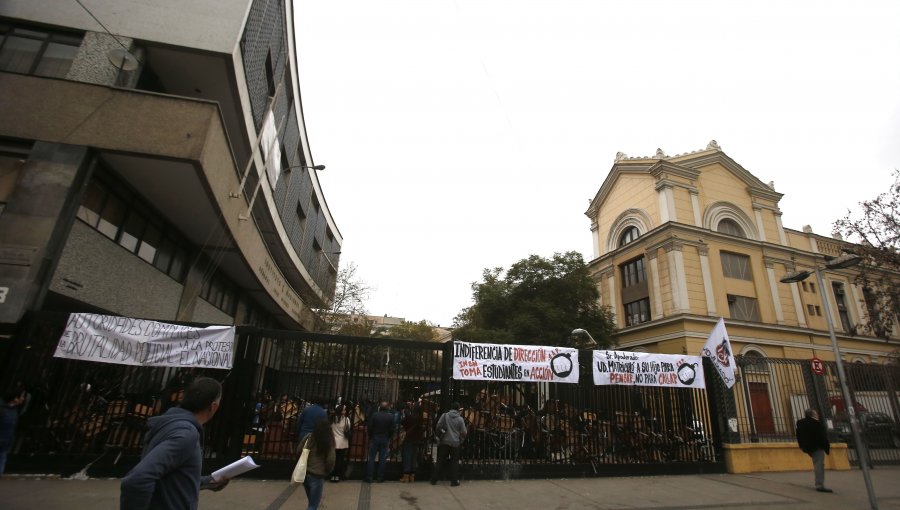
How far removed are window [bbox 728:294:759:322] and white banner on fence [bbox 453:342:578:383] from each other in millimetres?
22534

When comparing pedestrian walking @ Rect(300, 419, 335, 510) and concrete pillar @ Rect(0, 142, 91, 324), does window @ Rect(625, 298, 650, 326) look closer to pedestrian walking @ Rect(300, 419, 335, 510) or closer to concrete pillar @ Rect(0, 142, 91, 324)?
pedestrian walking @ Rect(300, 419, 335, 510)

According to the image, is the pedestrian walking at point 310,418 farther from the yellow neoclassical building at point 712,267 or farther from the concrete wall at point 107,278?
the yellow neoclassical building at point 712,267

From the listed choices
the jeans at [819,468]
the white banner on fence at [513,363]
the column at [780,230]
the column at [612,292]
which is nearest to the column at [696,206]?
the column at [612,292]

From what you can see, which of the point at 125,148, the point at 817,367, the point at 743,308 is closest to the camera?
the point at 125,148

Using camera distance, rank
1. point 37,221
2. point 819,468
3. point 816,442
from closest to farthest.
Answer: point 37,221 → point 819,468 → point 816,442

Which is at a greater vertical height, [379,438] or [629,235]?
[629,235]

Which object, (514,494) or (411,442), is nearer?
(514,494)

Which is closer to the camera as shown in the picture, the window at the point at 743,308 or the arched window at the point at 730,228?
the window at the point at 743,308

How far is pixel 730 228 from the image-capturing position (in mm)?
30891

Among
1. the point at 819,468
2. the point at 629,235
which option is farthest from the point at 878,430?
the point at 629,235

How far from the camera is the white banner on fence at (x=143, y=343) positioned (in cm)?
844

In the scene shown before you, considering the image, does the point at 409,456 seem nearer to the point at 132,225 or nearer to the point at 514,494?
the point at 514,494

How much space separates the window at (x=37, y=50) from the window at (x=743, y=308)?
33.7 meters

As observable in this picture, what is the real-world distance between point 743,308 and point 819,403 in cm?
1777
